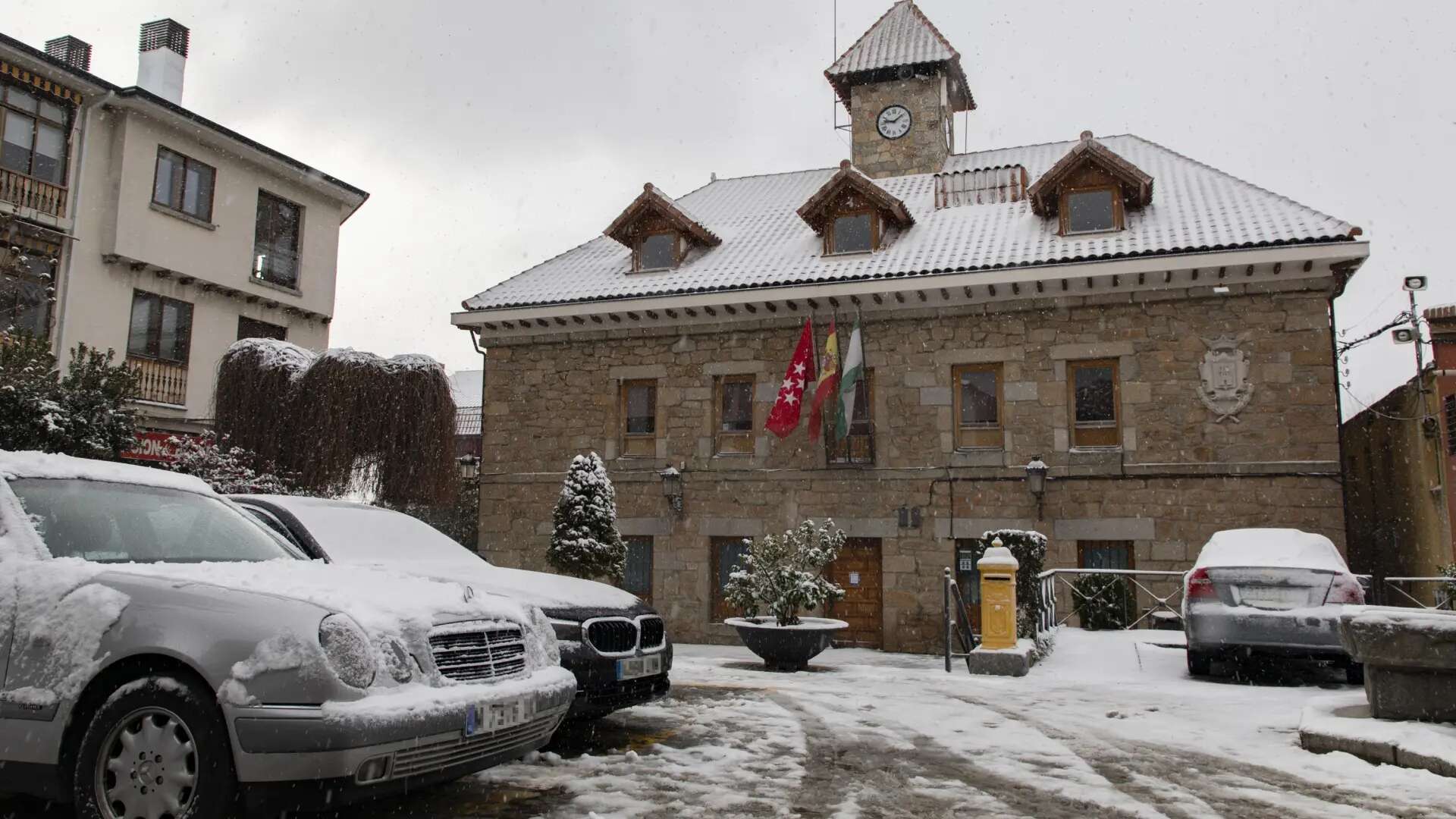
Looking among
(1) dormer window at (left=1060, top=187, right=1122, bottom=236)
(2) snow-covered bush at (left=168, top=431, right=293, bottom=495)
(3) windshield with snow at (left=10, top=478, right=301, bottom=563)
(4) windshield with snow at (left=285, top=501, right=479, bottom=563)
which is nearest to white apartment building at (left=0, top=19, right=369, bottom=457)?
(2) snow-covered bush at (left=168, top=431, right=293, bottom=495)

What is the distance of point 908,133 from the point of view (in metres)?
21.7

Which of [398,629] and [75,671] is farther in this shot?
[398,629]

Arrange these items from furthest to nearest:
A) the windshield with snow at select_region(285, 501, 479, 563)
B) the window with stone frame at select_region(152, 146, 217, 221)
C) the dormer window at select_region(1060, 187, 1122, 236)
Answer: the window with stone frame at select_region(152, 146, 217, 221), the dormer window at select_region(1060, 187, 1122, 236), the windshield with snow at select_region(285, 501, 479, 563)

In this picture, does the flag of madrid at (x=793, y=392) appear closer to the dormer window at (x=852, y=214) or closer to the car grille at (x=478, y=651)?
the dormer window at (x=852, y=214)

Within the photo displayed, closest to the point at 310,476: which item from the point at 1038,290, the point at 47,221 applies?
the point at 47,221

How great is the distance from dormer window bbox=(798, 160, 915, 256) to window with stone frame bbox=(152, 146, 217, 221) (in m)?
12.9

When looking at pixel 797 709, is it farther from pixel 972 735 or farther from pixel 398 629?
pixel 398 629

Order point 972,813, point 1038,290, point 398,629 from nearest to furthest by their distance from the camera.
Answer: point 398,629
point 972,813
point 1038,290

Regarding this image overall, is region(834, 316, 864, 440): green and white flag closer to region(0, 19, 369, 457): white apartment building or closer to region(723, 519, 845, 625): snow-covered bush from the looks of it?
region(723, 519, 845, 625): snow-covered bush

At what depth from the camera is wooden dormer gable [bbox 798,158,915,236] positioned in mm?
17000

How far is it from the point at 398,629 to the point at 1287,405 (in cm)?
1350

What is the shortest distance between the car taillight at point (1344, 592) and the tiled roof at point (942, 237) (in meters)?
6.36

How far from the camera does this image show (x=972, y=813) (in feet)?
15.5

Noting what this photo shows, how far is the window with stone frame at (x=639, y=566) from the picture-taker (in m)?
17.0
